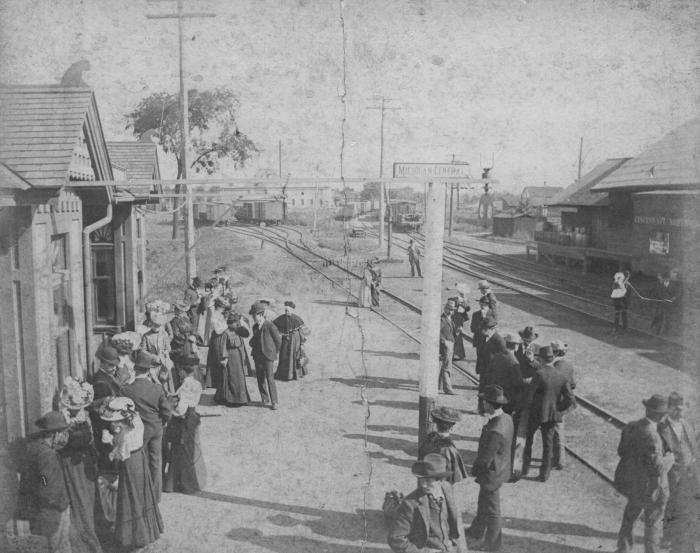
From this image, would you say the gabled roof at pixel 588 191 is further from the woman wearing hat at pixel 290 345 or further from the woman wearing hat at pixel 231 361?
the woman wearing hat at pixel 231 361

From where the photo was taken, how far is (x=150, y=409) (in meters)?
6.16

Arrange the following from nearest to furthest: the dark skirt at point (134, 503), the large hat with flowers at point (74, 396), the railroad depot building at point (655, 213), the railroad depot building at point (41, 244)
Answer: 1. the dark skirt at point (134, 503)
2. the large hat with flowers at point (74, 396)
3. the railroad depot building at point (41, 244)
4. the railroad depot building at point (655, 213)

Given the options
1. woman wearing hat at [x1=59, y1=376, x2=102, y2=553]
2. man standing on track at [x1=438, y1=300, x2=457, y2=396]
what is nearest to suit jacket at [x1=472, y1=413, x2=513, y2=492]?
woman wearing hat at [x1=59, y1=376, x2=102, y2=553]

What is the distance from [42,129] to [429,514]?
20.0ft

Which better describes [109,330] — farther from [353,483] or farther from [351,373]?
[353,483]

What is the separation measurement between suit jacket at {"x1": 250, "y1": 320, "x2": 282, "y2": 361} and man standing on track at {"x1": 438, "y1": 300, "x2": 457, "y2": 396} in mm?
2876

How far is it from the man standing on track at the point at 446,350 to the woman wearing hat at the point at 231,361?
3311 millimetres

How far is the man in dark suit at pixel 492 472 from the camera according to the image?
557 cm

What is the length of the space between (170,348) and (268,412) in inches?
73.2

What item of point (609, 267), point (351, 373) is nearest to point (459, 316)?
point (351, 373)

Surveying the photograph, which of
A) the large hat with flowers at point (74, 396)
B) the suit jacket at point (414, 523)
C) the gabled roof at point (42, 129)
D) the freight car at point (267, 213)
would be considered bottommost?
the suit jacket at point (414, 523)

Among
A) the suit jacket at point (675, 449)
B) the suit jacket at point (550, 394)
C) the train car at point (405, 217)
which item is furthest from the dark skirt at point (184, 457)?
the train car at point (405, 217)

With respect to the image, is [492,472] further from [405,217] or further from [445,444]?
[405,217]

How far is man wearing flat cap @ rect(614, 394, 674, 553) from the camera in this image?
5.32 meters
